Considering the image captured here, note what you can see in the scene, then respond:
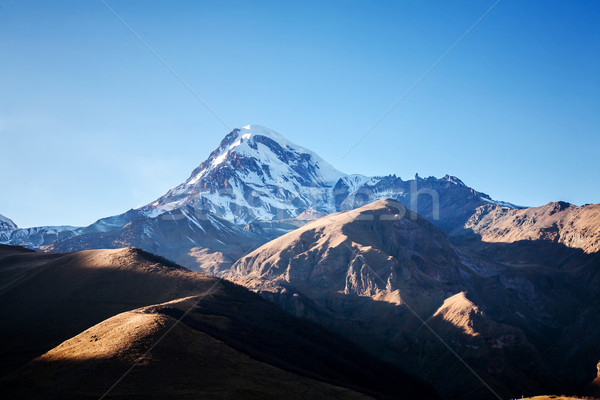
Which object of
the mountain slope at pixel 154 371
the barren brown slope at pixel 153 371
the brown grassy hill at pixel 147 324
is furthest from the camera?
the brown grassy hill at pixel 147 324

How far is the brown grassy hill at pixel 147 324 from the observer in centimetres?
6638

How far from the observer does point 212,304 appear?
123 meters

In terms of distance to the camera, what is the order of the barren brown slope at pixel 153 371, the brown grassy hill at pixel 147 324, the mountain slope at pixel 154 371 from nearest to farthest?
the barren brown slope at pixel 153 371, the mountain slope at pixel 154 371, the brown grassy hill at pixel 147 324

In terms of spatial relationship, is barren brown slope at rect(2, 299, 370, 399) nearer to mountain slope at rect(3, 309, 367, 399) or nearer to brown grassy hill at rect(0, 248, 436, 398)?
mountain slope at rect(3, 309, 367, 399)

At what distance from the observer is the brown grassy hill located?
6638 centimetres

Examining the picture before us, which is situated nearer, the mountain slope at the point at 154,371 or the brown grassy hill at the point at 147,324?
the mountain slope at the point at 154,371

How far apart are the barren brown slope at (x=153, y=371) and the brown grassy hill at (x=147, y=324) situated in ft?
0.99

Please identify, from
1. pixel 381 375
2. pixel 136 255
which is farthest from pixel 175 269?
→ pixel 381 375

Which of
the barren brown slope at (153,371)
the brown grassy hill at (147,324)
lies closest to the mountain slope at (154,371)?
the barren brown slope at (153,371)

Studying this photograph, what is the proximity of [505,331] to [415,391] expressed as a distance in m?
61.2

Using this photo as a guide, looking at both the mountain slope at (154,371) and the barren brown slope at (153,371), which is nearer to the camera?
the barren brown slope at (153,371)

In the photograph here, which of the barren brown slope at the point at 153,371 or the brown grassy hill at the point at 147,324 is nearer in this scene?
the barren brown slope at the point at 153,371

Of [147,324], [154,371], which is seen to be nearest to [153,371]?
[154,371]

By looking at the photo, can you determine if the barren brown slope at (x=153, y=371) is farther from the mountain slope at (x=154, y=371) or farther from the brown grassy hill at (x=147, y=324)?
the brown grassy hill at (x=147, y=324)
